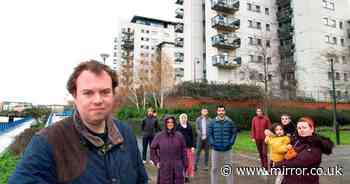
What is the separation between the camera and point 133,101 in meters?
45.3

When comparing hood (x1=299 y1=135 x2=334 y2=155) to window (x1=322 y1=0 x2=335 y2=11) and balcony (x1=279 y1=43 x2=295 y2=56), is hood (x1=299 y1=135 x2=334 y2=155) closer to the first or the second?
balcony (x1=279 y1=43 x2=295 y2=56)

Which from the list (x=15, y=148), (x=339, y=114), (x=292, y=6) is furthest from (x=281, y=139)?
(x=292, y=6)

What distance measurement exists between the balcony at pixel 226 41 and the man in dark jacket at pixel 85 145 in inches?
1579

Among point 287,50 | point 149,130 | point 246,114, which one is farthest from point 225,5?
point 149,130

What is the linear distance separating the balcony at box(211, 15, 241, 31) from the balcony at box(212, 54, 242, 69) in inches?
157

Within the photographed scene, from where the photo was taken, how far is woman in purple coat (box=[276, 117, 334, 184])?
14.5 feet

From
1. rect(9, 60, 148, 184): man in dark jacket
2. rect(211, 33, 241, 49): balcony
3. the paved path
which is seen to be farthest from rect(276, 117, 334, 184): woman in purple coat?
rect(211, 33, 241, 49): balcony

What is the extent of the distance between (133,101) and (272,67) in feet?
66.2

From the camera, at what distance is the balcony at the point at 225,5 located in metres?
42.3

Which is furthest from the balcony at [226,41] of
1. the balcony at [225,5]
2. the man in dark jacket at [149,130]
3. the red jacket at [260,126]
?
the red jacket at [260,126]

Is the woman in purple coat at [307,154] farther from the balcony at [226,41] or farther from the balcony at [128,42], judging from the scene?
the balcony at [128,42]

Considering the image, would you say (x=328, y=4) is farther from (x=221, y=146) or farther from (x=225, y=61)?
(x=221, y=146)

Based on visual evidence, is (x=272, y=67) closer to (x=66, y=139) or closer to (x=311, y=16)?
(x=311, y=16)

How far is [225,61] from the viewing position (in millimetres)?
41469
